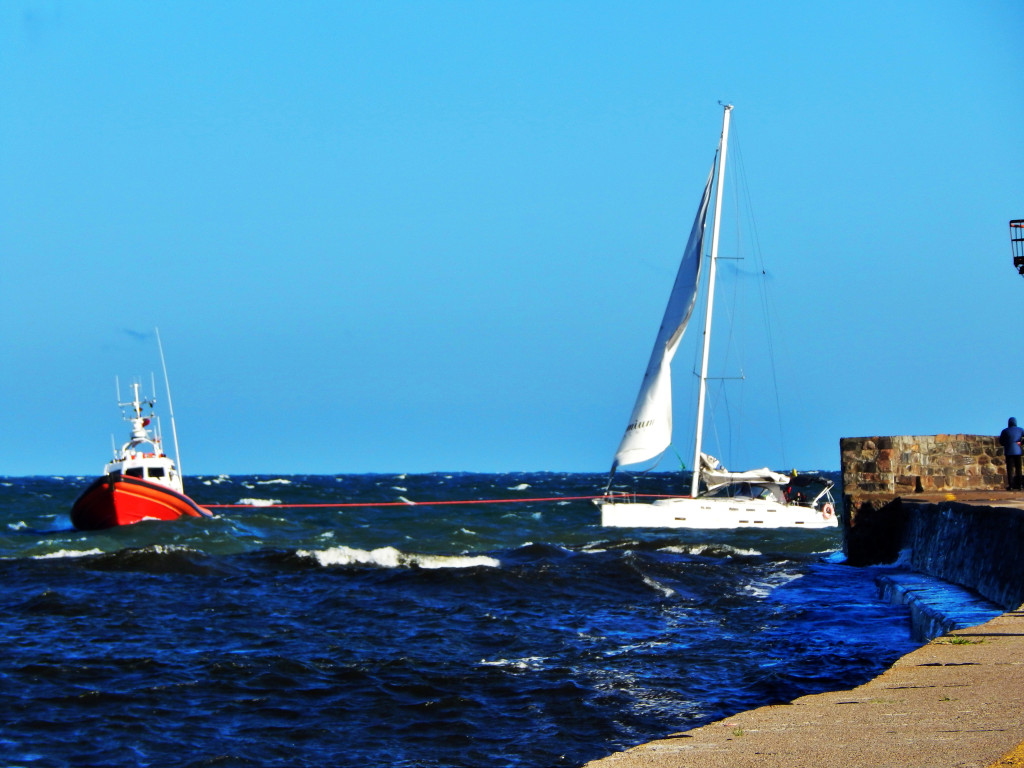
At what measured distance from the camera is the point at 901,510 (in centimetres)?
1955

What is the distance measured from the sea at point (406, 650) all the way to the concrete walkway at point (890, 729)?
8.16ft

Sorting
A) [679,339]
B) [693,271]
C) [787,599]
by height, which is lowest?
[787,599]

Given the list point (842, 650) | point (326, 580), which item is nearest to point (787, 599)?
point (842, 650)

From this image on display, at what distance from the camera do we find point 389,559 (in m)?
22.3

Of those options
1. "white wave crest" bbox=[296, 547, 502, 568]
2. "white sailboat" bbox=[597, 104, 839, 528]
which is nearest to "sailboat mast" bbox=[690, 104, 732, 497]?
"white sailboat" bbox=[597, 104, 839, 528]

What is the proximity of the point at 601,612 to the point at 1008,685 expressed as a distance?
9.80 m

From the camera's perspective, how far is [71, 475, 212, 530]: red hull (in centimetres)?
3091

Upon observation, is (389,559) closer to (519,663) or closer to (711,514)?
(519,663)

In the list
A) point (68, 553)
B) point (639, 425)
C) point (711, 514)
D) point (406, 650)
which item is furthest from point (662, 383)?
point (406, 650)

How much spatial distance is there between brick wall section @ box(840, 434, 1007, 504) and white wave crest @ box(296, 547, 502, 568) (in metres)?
6.94

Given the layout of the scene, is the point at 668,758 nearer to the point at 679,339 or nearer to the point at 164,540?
the point at 164,540

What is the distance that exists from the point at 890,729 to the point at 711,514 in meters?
Result: 27.4

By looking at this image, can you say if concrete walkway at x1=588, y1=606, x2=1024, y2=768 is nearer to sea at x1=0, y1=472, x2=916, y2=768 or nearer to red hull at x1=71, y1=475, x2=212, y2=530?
sea at x1=0, y1=472, x2=916, y2=768

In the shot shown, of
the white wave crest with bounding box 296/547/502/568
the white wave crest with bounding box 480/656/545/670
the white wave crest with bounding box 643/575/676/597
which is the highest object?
the white wave crest with bounding box 296/547/502/568
